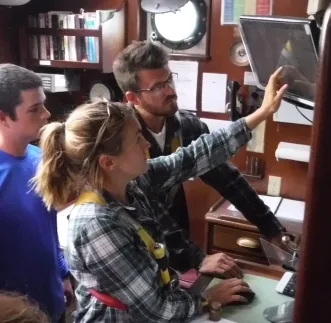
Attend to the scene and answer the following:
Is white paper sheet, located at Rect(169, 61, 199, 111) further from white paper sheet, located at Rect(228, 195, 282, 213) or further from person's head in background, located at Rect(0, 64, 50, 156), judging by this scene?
person's head in background, located at Rect(0, 64, 50, 156)

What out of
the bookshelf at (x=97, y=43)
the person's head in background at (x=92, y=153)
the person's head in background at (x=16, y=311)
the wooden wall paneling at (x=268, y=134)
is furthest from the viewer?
the bookshelf at (x=97, y=43)

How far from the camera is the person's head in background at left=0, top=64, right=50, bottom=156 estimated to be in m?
1.54

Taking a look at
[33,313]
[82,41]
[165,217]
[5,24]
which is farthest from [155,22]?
[33,313]

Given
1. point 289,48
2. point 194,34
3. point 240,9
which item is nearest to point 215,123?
point 194,34

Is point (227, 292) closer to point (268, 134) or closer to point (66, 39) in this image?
point (268, 134)

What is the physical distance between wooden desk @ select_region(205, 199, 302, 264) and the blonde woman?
0.80m

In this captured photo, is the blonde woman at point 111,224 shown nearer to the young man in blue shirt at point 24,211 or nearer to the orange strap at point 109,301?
the orange strap at point 109,301

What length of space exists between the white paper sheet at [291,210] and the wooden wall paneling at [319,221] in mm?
1581

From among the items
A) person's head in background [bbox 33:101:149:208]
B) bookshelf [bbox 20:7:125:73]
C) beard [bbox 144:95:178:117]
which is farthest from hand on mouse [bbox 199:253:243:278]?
bookshelf [bbox 20:7:125:73]

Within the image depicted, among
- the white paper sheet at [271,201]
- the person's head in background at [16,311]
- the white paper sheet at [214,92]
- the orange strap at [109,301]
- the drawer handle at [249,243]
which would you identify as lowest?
the drawer handle at [249,243]

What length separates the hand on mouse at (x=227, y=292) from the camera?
1160 millimetres

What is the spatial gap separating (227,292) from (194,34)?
1579 mm

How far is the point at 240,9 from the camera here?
229 cm

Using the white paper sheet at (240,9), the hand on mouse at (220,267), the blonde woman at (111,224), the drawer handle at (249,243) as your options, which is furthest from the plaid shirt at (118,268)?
the white paper sheet at (240,9)
